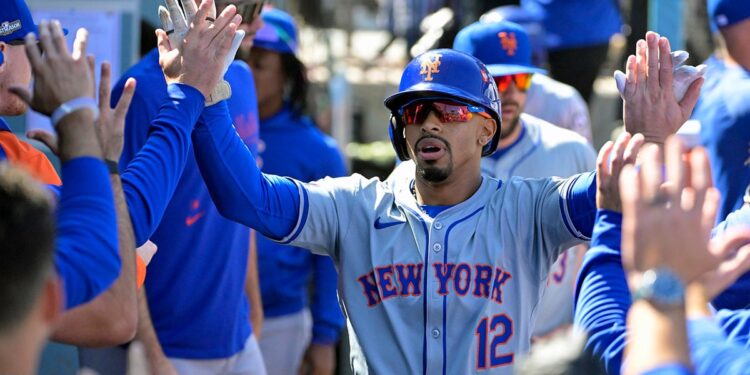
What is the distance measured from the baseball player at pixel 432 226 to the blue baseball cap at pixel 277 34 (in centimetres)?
228

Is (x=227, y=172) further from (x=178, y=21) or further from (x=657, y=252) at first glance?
(x=657, y=252)

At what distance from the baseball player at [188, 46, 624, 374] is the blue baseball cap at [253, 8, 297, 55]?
228cm

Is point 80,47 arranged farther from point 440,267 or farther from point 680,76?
point 680,76

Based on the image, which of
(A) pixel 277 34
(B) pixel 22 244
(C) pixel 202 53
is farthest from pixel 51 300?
(A) pixel 277 34

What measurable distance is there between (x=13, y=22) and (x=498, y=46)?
2.82 meters

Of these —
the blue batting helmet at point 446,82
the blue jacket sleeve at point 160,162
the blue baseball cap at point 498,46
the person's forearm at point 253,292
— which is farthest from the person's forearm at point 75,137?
the blue baseball cap at point 498,46

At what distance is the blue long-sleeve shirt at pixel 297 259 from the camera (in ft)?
19.0

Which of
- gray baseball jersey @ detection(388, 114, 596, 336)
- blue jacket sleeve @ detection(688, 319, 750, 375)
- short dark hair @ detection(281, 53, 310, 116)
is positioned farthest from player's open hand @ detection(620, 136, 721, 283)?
short dark hair @ detection(281, 53, 310, 116)

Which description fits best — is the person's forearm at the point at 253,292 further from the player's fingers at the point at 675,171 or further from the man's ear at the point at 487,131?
the player's fingers at the point at 675,171

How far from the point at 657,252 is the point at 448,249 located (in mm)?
1362

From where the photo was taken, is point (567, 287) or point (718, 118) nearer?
point (718, 118)

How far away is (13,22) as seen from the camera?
3.26 m

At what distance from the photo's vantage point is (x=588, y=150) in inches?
205

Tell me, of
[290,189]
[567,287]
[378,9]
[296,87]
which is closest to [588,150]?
[567,287]
